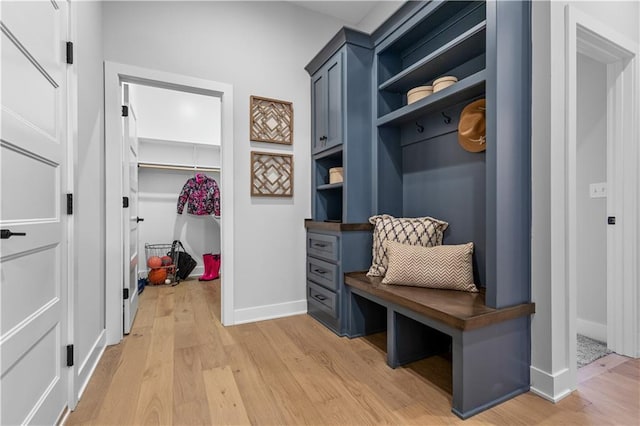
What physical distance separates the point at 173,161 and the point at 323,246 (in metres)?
3.12

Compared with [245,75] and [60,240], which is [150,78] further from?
[60,240]

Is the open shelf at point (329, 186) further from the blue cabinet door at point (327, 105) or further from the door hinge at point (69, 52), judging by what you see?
the door hinge at point (69, 52)

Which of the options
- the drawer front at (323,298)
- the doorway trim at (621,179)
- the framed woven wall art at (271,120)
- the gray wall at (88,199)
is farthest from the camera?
the framed woven wall art at (271,120)

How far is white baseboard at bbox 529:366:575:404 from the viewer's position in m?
1.46

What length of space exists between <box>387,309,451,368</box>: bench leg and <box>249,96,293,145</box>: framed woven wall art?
5.89 feet

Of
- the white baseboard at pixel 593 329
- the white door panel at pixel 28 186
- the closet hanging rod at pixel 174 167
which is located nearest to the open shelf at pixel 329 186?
the white door panel at pixel 28 186

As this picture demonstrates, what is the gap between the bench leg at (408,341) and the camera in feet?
5.88

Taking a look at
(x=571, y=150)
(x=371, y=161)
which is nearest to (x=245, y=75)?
(x=371, y=161)

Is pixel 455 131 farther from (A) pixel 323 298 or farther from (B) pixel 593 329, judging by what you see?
(B) pixel 593 329

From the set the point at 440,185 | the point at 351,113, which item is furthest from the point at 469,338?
the point at 351,113

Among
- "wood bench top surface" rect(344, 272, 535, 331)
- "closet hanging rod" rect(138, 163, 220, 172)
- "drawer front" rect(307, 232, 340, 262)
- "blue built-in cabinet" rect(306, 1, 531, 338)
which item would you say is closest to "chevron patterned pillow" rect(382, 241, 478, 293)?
"wood bench top surface" rect(344, 272, 535, 331)

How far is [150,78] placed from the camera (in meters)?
2.31

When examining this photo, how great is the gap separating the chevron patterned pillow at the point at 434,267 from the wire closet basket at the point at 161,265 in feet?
10.5

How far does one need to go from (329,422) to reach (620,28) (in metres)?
2.83
